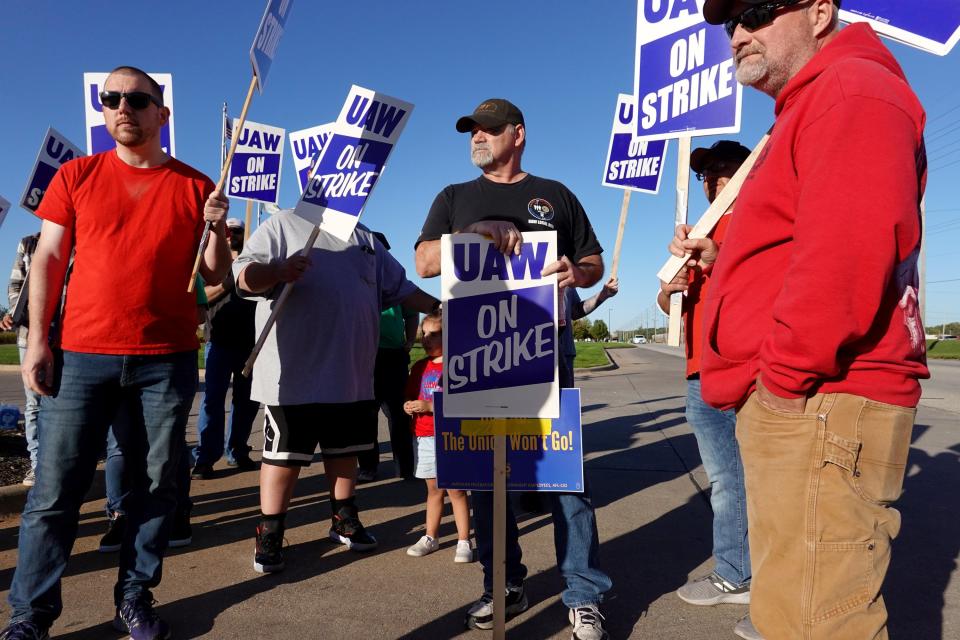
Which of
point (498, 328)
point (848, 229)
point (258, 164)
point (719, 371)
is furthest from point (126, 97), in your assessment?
point (258, 164)

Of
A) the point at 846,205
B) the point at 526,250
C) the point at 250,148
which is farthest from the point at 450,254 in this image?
the point at 250,148


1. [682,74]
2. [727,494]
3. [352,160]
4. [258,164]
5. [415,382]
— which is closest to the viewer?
[727,494]

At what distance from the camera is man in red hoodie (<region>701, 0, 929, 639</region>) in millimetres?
1489

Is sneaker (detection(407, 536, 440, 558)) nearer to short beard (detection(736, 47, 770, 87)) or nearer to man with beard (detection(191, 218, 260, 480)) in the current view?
man with beard (detection(191, 218, 260, 480))

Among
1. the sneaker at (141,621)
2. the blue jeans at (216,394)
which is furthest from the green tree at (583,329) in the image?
the sneaker at (141,621)

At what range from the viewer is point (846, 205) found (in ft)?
4.87

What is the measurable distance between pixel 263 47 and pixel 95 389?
171 centimetres

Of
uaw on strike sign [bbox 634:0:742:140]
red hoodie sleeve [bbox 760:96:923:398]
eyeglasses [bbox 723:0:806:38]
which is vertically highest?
uaw on strike sign [bbox 634:0:742:140]

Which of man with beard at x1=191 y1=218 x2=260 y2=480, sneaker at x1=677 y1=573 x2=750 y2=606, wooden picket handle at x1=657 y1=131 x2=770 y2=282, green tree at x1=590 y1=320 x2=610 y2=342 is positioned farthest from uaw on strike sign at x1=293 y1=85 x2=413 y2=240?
green tree at x1=590 y1=320 x2=610 y2=342

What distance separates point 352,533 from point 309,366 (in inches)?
40.8

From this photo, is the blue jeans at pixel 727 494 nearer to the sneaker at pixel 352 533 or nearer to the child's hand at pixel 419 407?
the child's hand at pixel 419 407

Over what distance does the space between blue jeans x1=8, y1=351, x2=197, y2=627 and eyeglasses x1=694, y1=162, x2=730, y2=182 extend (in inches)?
98.1

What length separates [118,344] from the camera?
2752 millimetres

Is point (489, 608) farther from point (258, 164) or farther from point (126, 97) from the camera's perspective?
point (258, 164)
